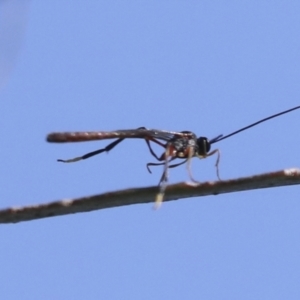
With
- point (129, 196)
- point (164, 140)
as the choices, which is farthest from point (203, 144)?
point (129, 196)

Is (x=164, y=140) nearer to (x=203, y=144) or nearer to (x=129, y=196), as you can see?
(x=203, y=144)

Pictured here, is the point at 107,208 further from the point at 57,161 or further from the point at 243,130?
the point at 57,161

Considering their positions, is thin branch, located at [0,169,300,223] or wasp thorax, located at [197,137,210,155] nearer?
thin branch, located at [0,169,300,223]

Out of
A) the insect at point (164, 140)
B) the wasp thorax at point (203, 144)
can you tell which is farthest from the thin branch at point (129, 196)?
the wasp thorax at point (203, 144)

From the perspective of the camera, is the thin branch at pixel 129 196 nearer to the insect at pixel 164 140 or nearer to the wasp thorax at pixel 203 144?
the insect at pixel 164 140

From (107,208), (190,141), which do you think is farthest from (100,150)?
(107,208)

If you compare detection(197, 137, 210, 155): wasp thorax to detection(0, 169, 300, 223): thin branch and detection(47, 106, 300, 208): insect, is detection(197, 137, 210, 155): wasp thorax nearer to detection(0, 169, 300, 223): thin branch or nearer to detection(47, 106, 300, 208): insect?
detection(47, 106, 300, 208): insect

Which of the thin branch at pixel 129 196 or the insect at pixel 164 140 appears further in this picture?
the insect at pixel 164 140

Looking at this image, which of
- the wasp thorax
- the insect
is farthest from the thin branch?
the wasp thorax
